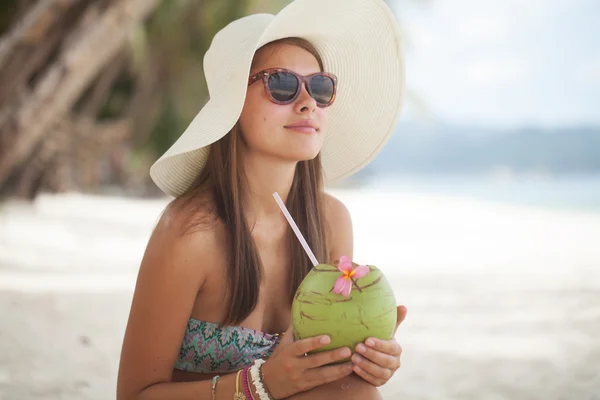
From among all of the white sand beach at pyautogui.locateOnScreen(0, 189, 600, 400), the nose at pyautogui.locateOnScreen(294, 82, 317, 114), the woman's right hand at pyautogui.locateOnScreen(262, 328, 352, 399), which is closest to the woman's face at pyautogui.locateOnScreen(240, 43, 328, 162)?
the nose at pyautogui.locateOnScreen(294, 82, 317, 114)

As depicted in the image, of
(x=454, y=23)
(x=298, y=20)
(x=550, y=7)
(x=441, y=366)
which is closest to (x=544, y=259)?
(x=441, y=366)

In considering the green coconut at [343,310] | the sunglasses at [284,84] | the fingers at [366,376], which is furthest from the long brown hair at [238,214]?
the fingers at [366,376]

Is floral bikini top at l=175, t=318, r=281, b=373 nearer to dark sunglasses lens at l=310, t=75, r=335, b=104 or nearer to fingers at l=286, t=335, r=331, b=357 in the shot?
fingers at l=286, t=335, r=331, b=357

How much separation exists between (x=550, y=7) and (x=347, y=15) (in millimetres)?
46717

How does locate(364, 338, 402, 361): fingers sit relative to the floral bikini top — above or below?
above

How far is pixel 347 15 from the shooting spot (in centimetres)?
225

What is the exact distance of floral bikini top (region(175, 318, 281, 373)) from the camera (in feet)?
6.29

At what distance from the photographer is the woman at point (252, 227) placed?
1.70 meters

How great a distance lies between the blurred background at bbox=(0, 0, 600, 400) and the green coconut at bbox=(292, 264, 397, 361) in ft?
5.38

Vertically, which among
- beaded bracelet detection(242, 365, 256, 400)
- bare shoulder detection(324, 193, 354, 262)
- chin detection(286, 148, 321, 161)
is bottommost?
beaded bracelet detection(242, 365, 256, 400)

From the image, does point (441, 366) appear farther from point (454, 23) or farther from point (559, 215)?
point (454, 23)

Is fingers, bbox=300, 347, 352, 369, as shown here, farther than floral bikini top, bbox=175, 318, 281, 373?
No

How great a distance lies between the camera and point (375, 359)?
63.4 inches

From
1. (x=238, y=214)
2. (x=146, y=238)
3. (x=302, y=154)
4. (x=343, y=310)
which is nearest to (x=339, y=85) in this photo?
(x=302, y=154)
